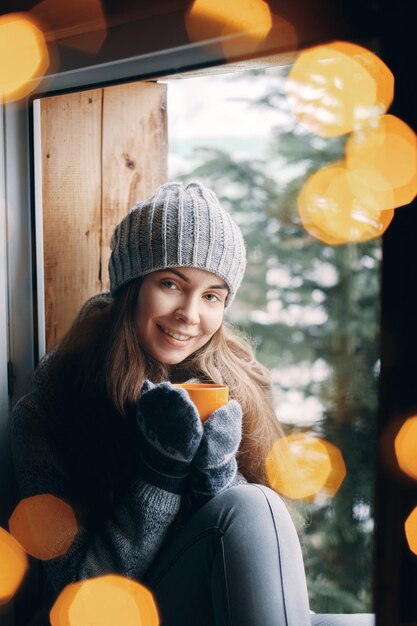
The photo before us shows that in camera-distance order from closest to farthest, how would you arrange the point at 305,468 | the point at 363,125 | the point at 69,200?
the point at 363,125
the point at 69,200
the point at 305,468

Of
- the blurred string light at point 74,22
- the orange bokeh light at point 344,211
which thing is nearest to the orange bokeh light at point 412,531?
the orange bokeh light at point 344,211

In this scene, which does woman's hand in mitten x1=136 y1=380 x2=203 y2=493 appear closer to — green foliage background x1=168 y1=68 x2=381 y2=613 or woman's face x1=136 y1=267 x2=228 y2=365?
woman's face x1=136 y1=267 x2=228 y2=365

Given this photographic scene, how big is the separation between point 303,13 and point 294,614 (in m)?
0.80

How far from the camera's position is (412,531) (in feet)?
2.04

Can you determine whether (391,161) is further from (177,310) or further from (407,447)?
(177,310)

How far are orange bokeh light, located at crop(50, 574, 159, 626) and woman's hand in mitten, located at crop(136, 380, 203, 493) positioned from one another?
0.17m

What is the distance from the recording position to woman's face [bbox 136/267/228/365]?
1075 millimetres

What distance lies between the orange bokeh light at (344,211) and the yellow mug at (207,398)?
0.33 metres

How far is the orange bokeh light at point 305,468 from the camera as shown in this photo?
1.21 m

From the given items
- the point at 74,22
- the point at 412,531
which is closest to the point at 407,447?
the point at 412,531

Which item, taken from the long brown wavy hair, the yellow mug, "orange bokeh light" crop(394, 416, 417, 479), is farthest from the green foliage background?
"orange bokeh light" crop(394, 416, 417, 479)

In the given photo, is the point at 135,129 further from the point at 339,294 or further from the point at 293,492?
the point at 293,492

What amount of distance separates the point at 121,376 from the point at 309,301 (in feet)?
2.91

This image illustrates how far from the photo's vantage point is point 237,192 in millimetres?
2031
